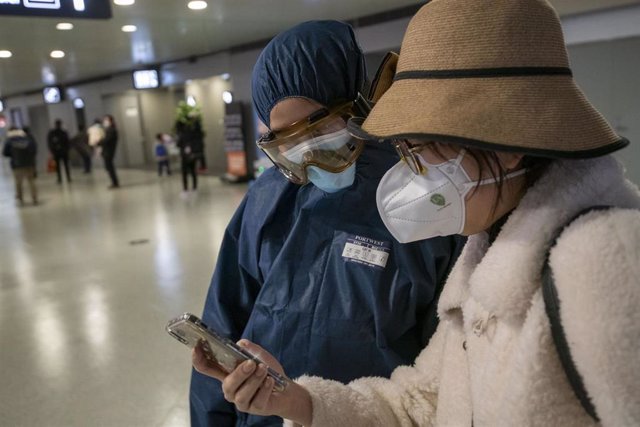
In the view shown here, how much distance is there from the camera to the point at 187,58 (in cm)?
1450

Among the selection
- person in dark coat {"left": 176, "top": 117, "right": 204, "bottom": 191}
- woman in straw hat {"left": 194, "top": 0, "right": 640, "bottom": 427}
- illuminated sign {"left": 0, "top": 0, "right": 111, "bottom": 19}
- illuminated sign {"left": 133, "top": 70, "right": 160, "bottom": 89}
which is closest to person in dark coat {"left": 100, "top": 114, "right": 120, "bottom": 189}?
illuminated sign {"left": 133, "top": 70, "right": 160, "bottom": 89}

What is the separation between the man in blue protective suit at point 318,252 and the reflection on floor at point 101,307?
6.31 feet

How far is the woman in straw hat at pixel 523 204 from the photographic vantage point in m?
0.60

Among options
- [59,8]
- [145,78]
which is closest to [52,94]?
[145,78]

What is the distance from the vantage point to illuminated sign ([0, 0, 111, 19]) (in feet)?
13.0

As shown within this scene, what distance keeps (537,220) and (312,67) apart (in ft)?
2.75

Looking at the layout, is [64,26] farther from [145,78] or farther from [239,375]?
[239,375]

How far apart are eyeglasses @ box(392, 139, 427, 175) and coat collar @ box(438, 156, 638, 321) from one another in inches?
7.2

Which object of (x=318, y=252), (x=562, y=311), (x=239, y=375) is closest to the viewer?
(x=562, y=311)

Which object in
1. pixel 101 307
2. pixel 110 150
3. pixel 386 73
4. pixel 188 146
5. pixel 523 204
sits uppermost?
pixel 386 73

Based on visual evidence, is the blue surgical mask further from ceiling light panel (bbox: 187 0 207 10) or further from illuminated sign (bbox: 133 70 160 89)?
illuminated sign (bbox: 133 70 160 89)

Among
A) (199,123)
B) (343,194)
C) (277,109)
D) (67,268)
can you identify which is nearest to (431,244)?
(343,194)

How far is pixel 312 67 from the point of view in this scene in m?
1.36

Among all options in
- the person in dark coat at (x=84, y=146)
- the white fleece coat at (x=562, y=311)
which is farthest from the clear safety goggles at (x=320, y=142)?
the person in dark coat at (x=84, y=146)
